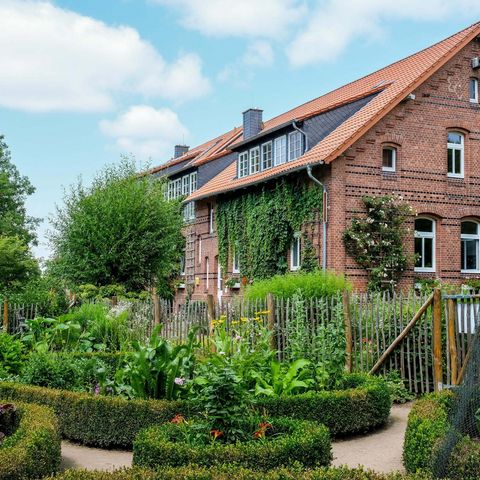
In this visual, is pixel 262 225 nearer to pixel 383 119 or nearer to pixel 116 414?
pixel 383 119

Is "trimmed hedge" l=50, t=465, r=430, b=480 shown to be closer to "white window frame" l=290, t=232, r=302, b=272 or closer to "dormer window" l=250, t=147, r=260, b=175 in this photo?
"white window frame" l=290, t=232, r=302, b=272

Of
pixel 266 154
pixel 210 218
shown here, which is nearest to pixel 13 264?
pixel 210 218

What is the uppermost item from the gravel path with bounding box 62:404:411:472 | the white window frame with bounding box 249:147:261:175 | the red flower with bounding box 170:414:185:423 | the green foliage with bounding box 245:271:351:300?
the white window frame with bounding box 249:147:261:175

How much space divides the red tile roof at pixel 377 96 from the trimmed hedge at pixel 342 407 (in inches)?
507

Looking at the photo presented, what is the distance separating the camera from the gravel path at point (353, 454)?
28.2 feet

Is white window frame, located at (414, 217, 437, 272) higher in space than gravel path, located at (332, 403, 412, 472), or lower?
higher

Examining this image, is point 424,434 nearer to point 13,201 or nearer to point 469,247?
point 469,247

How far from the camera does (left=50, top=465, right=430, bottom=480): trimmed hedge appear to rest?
17.8ft

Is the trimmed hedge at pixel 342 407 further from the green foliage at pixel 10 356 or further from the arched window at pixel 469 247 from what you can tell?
the arched window at pixel 469 247

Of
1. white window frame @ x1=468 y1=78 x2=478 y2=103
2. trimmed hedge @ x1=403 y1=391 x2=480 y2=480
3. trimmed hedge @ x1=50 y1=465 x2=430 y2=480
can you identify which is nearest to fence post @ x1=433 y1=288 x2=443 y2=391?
trimmed hedge @ x1=403 y1=391 x2=480 y2=480

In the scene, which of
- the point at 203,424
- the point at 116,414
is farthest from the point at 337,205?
the point at 203,424

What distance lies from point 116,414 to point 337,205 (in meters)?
15.0

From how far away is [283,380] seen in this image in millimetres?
10445

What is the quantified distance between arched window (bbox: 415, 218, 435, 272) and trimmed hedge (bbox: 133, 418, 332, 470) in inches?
711
